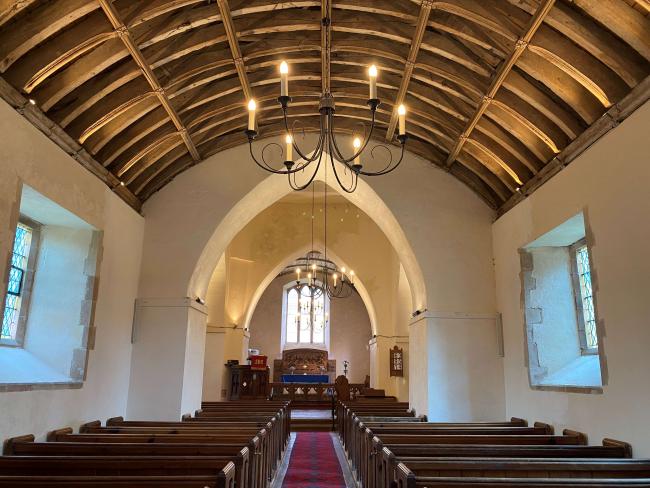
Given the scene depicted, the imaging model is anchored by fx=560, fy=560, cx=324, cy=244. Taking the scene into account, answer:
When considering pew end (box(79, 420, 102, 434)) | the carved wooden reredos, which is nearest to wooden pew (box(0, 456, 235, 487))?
pew end (box(79, 420, 102, 434))

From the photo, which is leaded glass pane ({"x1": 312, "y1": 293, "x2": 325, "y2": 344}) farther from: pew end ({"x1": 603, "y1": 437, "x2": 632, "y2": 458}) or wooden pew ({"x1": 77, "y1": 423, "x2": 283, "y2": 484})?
pew end ({"x1": 603, "y1": 437, "x2": 632, "y2": 458})

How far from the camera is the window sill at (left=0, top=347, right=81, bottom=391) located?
4.86 metres

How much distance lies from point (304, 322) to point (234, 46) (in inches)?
647

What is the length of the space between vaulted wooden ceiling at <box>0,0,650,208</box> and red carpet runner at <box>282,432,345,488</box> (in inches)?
160

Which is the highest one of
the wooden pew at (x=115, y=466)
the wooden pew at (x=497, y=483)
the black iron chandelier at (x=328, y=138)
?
the black iron chandelier at (x=328, y=138)

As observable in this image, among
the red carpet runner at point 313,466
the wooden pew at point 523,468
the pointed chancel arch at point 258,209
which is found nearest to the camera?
the wooden pew at point 523,468

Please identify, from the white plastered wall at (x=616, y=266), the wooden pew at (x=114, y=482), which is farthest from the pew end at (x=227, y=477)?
the white plastered wall at (x=616, y=266)

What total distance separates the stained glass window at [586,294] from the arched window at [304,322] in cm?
1465

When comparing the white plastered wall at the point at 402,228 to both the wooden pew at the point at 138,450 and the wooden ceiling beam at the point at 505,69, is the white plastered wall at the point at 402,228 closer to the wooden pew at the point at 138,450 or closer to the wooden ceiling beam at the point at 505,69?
the wooden ceiling beam at the point at 505,69

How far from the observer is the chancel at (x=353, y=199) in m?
4.30

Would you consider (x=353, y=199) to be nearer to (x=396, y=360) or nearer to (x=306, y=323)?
(x=396, y=360)

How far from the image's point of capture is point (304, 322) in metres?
21.2

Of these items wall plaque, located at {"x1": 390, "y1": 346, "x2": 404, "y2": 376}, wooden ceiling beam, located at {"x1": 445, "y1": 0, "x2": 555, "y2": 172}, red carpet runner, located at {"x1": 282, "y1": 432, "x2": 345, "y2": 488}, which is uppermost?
wooden ceiling beam, located at {"x1": 445, "y1": 0, "x2": 555, "y2": 172}

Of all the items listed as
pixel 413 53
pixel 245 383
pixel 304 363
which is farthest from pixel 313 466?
pixel 304 363
